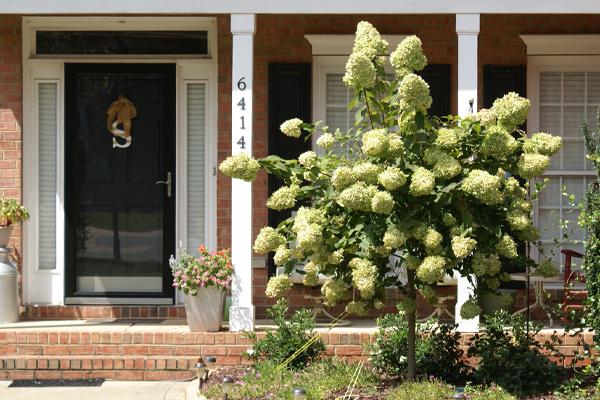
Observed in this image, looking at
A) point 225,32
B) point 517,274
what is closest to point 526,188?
point 517,274

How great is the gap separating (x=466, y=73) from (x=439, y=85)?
1385 mm

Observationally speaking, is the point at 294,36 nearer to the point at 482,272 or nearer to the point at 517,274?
the point at 517,274

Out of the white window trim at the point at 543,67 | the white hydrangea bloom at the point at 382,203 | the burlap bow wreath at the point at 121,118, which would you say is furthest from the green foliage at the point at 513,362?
the burlap bow wreath at the point at 121,118

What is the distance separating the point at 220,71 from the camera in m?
11.6

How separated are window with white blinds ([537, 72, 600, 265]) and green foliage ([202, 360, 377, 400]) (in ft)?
11.8

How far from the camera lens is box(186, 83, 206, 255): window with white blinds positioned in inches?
462

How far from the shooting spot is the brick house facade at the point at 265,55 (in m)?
11.5

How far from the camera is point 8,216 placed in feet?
35.9

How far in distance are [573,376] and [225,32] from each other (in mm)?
4942

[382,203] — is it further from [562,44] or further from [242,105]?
[562,44]

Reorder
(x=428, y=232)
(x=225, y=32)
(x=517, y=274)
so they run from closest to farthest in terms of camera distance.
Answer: (x=428, y=232) → (x=517, y=274) → (x=225, y=32)

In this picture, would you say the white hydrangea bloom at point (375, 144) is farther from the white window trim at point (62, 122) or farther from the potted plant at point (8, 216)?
the potted plant at point (8, 216)

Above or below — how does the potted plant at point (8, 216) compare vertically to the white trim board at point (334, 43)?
below

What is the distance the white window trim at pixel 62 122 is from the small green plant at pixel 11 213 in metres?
0.55
